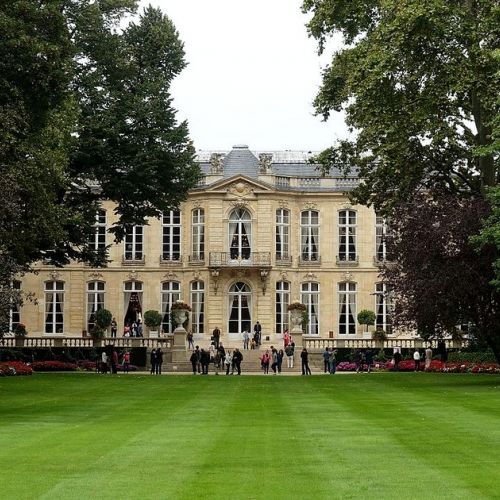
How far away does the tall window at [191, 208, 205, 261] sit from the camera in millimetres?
67812

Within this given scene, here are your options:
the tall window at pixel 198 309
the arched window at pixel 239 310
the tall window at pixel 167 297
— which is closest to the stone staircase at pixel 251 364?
the arched window at pixel 239 310

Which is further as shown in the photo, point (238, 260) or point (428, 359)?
point (238, 260)

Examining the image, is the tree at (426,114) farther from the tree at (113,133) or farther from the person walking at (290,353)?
the person walking at (290,353)

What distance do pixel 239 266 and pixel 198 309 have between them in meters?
3.23

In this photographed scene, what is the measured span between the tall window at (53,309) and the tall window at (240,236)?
31.5 feet

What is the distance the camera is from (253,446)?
16.5 m

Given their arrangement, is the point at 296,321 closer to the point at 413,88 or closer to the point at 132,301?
the point at 132,301

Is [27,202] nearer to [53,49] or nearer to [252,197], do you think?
[53,49]

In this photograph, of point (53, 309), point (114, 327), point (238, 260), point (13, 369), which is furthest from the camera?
point (53, 309)

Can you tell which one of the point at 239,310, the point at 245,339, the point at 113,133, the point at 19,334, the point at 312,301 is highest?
the point at 113,133

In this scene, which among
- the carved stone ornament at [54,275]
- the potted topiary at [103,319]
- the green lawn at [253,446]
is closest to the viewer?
the green lawn at [253,446]

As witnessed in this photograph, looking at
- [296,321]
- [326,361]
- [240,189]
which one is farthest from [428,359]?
[240,189]

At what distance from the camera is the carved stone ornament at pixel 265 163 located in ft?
222

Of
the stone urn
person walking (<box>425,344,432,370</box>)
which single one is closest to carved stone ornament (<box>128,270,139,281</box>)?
the stone urn
